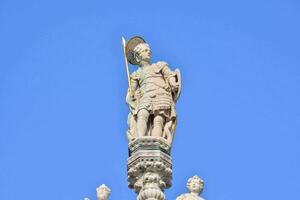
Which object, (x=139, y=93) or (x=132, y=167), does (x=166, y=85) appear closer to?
(x=139, y=93)

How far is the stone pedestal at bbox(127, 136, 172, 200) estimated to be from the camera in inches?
1060

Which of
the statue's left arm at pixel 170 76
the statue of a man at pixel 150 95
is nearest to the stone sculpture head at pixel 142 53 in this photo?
Result: the statue of a man at pixel 150 95

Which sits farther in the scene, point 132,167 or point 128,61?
point 128,61

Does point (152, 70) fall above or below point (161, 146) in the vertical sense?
above

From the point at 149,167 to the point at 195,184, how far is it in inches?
99.7

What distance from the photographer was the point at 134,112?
28812mm

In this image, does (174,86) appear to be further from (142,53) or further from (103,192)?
(103,192)

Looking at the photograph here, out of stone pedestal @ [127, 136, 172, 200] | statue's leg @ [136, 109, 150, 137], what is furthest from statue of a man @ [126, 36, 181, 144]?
stone pedestal @ [127, 136, 172, 200]

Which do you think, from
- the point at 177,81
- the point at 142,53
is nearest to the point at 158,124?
the point at 177,81

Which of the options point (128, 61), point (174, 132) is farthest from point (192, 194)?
point (128, 61)

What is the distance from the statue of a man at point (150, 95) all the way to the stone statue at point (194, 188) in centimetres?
170

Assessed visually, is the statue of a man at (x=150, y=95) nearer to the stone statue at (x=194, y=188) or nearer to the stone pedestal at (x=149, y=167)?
the stone pedestal at (x=149, y=167)

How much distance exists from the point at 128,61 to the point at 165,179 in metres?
4.31

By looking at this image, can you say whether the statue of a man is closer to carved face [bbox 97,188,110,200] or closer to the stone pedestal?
the stone pedestal
